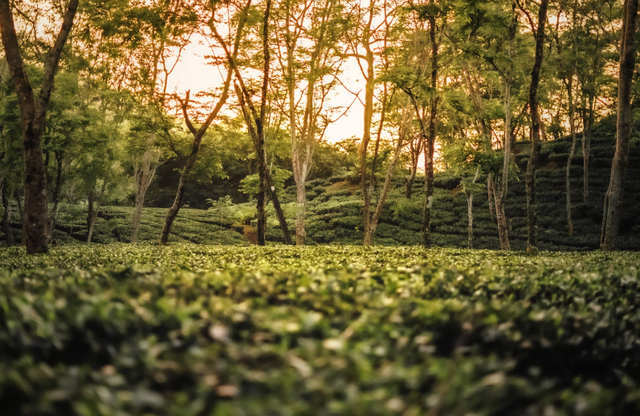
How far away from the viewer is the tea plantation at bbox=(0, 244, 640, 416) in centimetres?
178

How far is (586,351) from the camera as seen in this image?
325cm

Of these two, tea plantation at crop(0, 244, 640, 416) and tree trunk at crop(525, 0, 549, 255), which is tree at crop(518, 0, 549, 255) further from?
tea plantation at crop(0, 244, 640, 416)

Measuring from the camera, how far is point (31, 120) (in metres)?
10.7

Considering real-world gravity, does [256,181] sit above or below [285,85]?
below

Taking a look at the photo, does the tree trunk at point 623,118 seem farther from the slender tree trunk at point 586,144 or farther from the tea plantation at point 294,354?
the slender tree trunk at point 586,144

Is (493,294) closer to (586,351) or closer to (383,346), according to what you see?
→ (586,351)

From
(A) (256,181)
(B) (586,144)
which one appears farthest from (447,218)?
(A) (256,181)

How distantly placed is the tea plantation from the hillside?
2081cm

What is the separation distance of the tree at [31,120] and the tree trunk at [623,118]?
50.1ft

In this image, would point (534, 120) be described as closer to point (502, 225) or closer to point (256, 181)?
point (502, 225)

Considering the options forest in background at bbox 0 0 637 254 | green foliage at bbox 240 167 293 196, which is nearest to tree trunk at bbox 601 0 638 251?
forest in background at bbox 0 0 637 254

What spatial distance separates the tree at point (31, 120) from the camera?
10.6m

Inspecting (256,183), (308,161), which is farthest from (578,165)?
(256,183)

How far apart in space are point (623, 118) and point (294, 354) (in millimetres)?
15139
